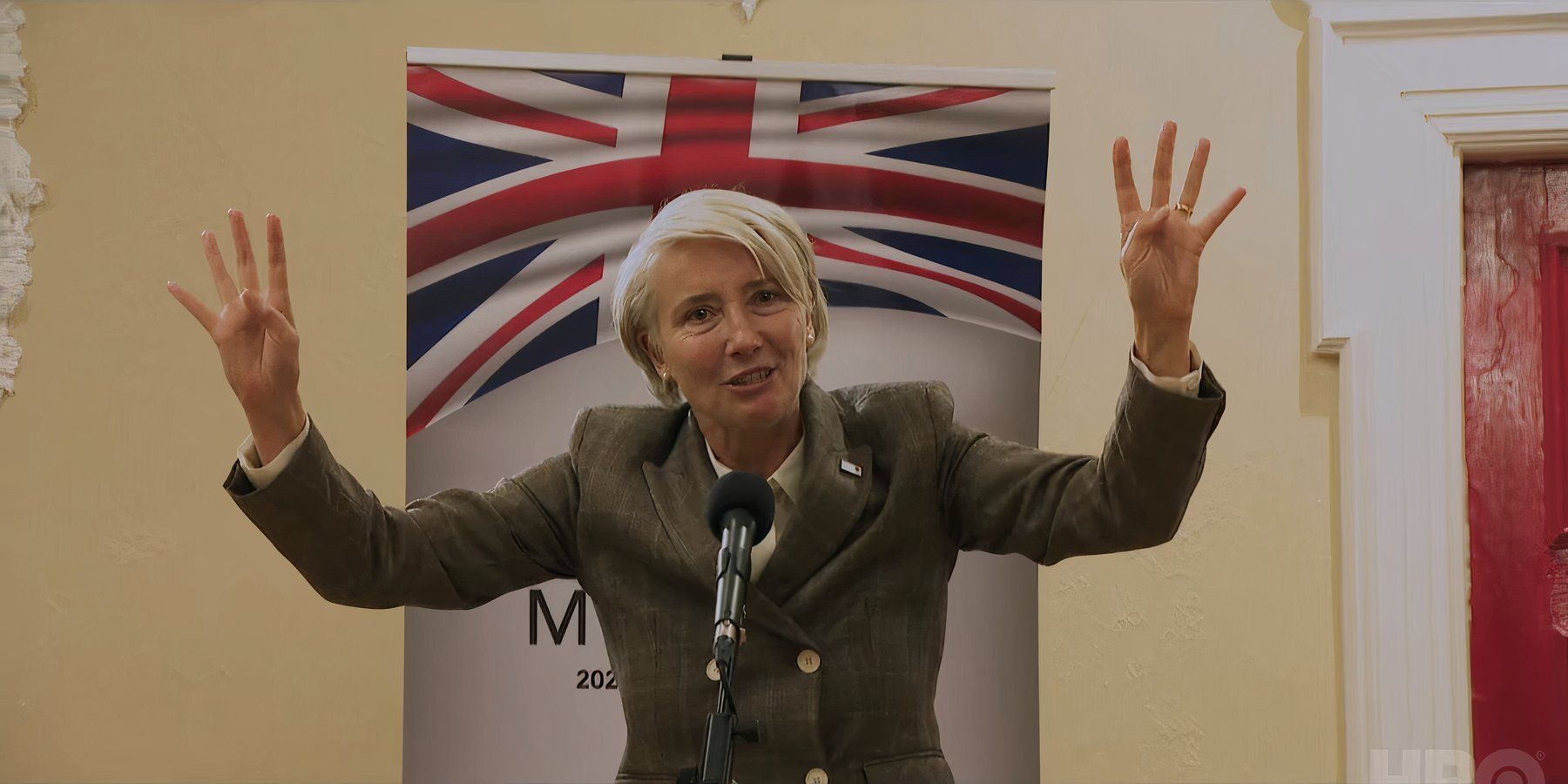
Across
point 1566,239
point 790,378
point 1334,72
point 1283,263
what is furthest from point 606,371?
point 1566,239

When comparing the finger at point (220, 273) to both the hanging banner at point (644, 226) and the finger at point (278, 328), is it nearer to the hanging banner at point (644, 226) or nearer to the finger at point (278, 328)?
the finger at point (278, 328)

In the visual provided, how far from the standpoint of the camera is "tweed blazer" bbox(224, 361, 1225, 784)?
5.65ft

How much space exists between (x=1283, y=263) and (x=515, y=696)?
1.64m

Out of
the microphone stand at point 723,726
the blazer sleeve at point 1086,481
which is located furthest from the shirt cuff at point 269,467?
the blazer sleeve at point 1086,481

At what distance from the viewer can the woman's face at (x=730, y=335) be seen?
1.82 metres

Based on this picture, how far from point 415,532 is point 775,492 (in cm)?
46

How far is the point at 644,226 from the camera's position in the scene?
8.12 ft

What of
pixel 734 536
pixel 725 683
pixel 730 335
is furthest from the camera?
pixel 730 335

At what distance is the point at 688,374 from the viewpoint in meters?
1.85

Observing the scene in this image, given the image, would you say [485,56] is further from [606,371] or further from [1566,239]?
[1566,239]

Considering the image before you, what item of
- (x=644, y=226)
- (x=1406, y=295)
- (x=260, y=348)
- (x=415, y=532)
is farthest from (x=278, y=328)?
(x=1406, y=295)

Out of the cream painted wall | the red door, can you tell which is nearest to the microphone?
the cream painted wall

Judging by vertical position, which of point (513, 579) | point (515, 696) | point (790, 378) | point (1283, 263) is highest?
point (1283, 263)

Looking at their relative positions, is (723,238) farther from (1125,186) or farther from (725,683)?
(725,683)
